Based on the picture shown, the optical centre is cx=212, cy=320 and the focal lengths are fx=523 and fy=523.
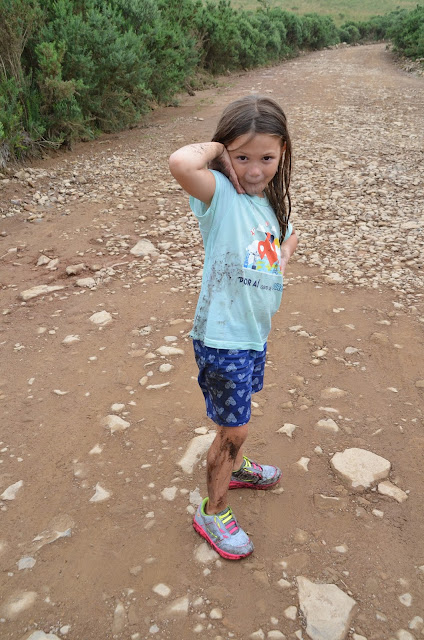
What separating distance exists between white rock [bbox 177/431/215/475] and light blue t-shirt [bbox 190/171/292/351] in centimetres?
90

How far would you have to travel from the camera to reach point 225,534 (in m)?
2.08

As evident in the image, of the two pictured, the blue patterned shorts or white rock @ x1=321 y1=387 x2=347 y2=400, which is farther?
white rock @ x1=321 y1=387 x2=347 y2=400

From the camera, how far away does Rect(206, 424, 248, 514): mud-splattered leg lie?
2000mm

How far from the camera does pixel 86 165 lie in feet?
22.7

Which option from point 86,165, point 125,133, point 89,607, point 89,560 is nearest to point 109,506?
point 89,560

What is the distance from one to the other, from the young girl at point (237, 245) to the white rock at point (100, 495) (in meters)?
0.69

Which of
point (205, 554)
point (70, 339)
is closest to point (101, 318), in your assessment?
point (70, 339)

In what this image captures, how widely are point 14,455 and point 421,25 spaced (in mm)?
22790

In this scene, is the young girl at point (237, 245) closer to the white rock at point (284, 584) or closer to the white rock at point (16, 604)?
A: the white rock at point (284, 584)

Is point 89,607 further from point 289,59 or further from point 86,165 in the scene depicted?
point 289,59

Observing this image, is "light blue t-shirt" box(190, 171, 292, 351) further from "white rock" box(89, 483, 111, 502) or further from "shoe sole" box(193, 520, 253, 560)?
"white rock" box(89, 483, 111, 502)

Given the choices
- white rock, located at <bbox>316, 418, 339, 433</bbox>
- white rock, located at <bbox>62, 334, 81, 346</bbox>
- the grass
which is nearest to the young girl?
white rock, located at <bbox>316, 418, 339, 433</bbox>

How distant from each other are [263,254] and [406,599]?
1358 millimetres

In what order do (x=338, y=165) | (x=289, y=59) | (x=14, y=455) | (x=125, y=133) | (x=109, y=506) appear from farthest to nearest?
(x=289, y=59) → (x=125, y=133) → (x=338, y=165) → (x=14, y=455) → (x=109, y=506)
